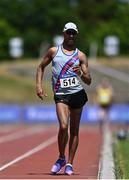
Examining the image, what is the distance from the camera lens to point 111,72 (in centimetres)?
6869

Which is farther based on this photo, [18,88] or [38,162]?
[18,88]

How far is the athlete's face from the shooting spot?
11672mm

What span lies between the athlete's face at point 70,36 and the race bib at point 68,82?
53 centimetres

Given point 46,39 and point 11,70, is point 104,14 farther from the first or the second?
point 11,70

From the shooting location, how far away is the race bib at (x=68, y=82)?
11.8 metres

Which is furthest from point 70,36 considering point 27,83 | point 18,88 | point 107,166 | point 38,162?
point 27,83

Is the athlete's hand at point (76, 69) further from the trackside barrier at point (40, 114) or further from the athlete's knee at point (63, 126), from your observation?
the trackside barrier at point (40, 114)

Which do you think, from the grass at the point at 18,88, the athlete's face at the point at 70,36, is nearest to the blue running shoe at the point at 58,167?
the athlete's face at the point at 70,36

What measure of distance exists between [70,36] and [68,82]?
Result: 2.22 ft

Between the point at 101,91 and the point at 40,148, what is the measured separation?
10.8 metres

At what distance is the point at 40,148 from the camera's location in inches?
749

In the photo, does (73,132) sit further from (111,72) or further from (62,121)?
(111,72)

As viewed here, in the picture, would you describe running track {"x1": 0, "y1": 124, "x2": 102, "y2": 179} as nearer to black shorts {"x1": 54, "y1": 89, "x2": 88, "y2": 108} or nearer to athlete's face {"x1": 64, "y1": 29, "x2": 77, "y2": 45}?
black shorts {"x1": 54, "y1": 89, "x2": 88, "y2": 108}

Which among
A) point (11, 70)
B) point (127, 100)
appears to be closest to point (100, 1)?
point (11, 70)
